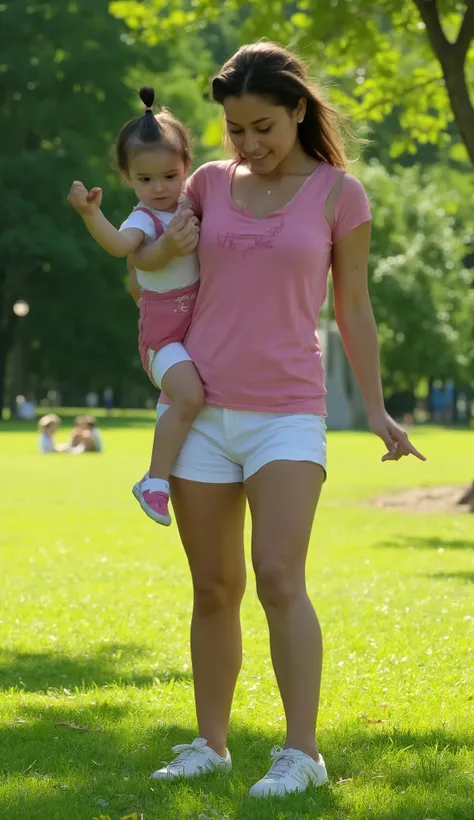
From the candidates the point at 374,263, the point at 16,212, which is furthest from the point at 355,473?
the point at 374,263

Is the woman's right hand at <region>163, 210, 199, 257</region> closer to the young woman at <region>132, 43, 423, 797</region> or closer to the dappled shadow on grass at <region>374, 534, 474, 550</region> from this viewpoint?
the young woman at <region>132, 43, 423, 797</region>

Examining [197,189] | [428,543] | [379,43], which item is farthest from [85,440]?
[197,189]

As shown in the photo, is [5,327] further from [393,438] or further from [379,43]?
[393,438]

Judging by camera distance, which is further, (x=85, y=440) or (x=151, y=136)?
(x=85, y=440)

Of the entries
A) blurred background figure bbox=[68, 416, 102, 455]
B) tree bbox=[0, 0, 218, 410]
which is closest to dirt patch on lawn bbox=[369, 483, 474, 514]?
blurred background figure bbox=[68, 416, 102, 455]

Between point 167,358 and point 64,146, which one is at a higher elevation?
point 64,146

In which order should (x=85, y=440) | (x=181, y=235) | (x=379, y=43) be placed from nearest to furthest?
1. (x=181, y=235)
2. (x=379, y=43)
3. (x=85, y=440)

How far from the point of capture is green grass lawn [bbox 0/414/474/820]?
4664 millimetres

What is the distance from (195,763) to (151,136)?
201 centimetres

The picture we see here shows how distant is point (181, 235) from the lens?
4648 mm

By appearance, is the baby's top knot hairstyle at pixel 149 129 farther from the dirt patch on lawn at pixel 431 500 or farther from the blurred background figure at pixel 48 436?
the blurred background figure at pixel 48 436

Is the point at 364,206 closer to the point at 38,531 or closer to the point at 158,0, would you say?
the point at 38,531

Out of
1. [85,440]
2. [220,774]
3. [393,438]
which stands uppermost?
[393,438]

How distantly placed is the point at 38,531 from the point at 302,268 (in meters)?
9.95
